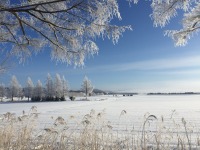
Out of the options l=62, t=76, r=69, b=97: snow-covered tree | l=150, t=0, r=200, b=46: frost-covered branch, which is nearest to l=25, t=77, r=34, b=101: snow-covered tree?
l=62, t=76, r=69, b=97: snow-covered tree

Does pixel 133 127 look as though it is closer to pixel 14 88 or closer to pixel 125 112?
pixel 125 112

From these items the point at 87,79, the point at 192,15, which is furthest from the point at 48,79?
the point at 192,15

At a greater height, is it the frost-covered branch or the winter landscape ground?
the frost-covered branch

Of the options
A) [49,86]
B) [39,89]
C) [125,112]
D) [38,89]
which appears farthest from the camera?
[39,89]

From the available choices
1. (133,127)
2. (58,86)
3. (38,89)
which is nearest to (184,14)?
(133,127)

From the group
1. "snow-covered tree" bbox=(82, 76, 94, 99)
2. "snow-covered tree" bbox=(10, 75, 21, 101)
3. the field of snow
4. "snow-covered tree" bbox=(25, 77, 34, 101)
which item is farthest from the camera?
"snow-covered tree" bbox=(10, 75, 21, 101)

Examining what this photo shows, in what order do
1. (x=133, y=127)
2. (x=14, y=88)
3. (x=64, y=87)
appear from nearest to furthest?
(x=133, y=127), (x=64, y=87), (x=14, y=88)

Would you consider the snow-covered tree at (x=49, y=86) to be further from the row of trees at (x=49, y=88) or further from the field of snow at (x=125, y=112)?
the field of snow at (x=125, y=112)

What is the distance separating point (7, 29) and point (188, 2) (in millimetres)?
5357

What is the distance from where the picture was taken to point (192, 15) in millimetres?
9836

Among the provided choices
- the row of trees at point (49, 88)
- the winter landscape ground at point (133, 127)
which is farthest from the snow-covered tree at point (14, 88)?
the winter landscape ground at point (133, 127)

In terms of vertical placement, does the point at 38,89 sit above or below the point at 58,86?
below

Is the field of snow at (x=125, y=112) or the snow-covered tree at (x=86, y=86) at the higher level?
the snow-covered tree at (x=86, y=86)

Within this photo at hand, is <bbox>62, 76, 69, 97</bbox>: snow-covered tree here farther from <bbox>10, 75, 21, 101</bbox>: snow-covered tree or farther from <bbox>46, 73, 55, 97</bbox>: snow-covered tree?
<bbox>10, 75, 21, 101</bbox>: snow-covered tree
